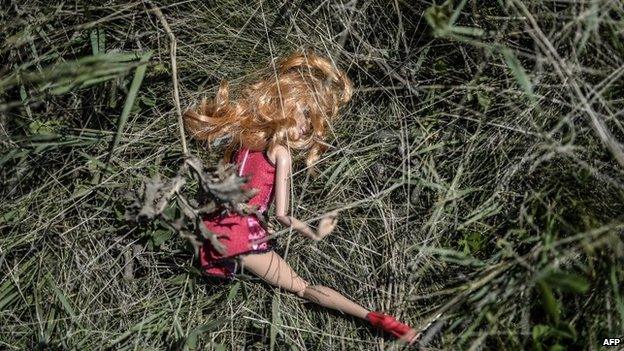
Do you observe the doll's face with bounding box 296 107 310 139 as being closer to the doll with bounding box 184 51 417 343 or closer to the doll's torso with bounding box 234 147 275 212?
the doll with bounding box 184 51 417 343

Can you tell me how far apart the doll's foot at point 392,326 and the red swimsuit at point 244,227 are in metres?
0.42

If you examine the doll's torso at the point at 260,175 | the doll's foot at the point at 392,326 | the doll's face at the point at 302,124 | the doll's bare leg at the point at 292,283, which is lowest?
the doll's bare leg at the point at 292,283

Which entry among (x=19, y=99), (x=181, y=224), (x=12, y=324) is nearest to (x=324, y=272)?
(x=181, y=224)

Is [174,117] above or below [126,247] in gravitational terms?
above

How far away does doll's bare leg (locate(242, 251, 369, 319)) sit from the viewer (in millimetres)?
2082

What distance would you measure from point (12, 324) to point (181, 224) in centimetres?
96

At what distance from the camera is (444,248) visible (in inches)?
82.7

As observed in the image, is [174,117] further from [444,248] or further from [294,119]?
[444,248]

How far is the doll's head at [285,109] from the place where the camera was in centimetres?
205

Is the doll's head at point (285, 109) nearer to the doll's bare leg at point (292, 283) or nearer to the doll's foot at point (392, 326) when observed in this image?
the doll's bare leg at point (292, 283)

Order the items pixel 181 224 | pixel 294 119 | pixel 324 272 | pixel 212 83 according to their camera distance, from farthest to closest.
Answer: pixel 212 83 < pixel 324 272 < pixel 294 119 < pixel 181 224

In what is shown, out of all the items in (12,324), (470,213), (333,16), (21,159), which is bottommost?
(12,324)

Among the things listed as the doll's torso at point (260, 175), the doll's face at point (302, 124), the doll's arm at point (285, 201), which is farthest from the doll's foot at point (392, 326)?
the doll's face at point (302, 124)

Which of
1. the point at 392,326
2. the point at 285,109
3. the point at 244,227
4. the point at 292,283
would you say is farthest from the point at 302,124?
the point at 392,326
